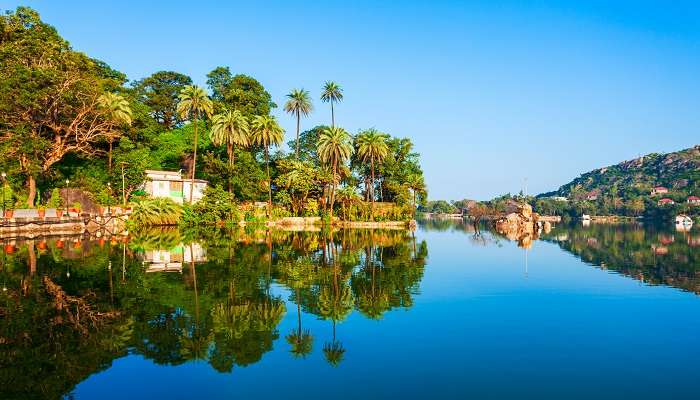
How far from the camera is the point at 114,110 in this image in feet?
176

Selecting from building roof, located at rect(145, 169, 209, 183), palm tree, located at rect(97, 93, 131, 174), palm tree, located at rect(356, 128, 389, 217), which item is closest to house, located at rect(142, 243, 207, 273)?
palm tree, located at rect(97, 93, 131, 174)

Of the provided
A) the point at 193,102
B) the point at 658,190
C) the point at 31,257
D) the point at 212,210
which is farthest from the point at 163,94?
the point at 658,190

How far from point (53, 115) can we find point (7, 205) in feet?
32.7

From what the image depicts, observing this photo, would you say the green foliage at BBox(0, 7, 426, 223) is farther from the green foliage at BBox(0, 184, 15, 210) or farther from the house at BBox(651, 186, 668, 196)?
the house at BBox(651, 186, 668, 196)

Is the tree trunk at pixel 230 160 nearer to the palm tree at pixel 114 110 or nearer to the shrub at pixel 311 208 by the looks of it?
the shrub at pixel 311 208

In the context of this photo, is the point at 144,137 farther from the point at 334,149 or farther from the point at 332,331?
the point at 332,331

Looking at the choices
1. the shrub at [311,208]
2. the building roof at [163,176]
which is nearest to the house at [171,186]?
the building roof at [163,176]

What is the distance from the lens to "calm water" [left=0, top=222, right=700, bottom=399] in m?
9.35

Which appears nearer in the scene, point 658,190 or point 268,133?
point 268,133

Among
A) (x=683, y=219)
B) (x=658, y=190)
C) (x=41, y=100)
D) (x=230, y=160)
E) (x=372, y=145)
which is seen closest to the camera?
(x=41, y=100)

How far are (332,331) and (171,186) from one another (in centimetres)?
5136

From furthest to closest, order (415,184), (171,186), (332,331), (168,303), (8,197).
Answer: (415,184)
(171,186)
(8,197)
(168,303)
(332,331)

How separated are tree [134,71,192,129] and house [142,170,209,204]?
62.3 ft

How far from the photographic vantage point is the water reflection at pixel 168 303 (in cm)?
1059
